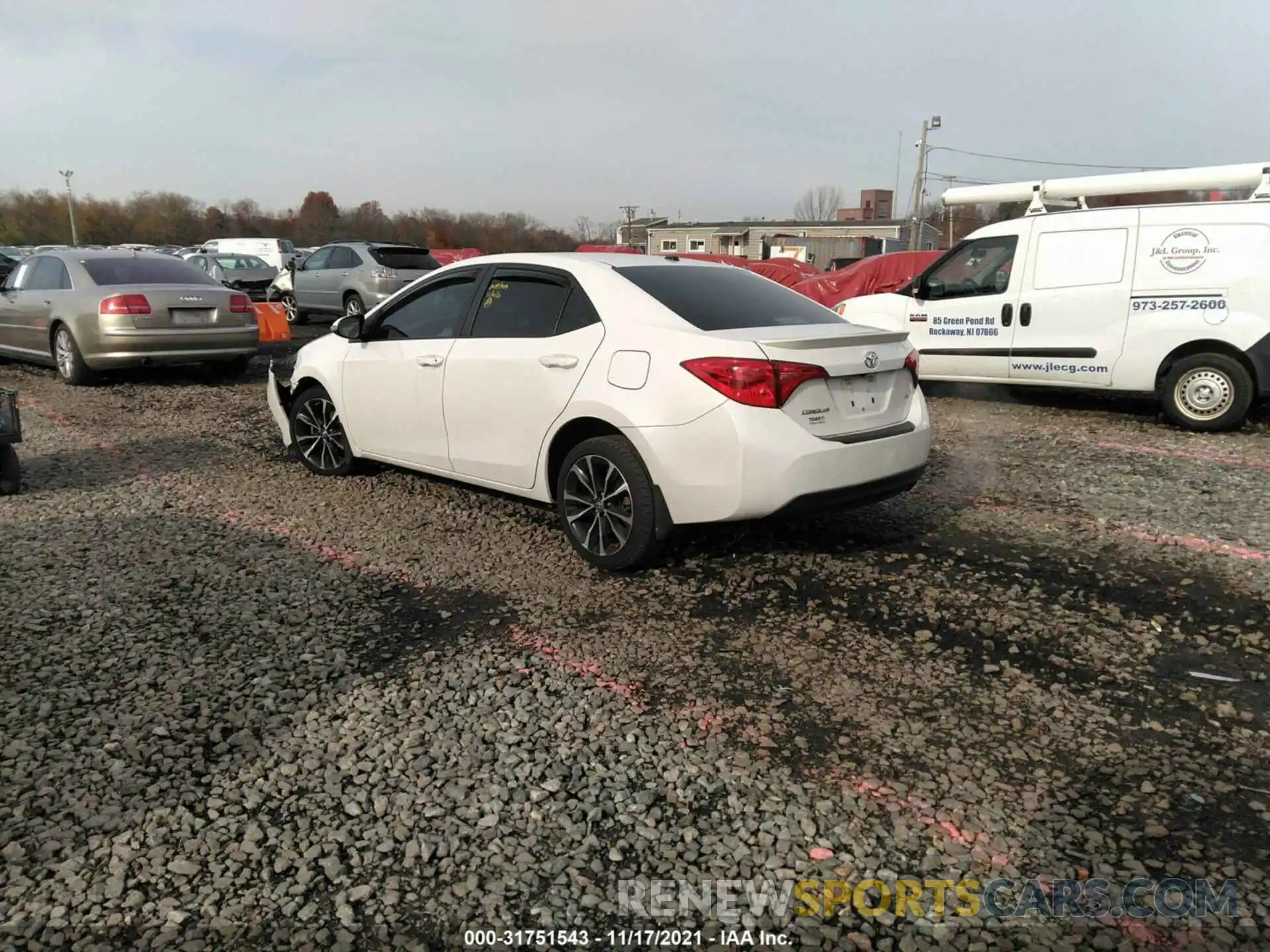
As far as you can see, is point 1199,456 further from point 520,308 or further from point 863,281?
point 863,281

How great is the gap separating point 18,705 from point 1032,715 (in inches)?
145

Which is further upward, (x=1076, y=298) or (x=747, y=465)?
(x=1076, y=298)

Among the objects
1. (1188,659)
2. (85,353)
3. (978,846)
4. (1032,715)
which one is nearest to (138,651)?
(978,846)

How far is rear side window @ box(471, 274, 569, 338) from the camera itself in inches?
192

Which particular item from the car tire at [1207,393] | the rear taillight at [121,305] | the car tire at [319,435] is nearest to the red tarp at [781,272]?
the car tire at [1207,393]

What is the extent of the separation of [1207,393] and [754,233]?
227 feet

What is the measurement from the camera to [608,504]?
14.8 feet

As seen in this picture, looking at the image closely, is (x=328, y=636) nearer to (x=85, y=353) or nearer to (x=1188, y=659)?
(x=1188, y=659)

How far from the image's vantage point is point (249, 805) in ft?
8.85

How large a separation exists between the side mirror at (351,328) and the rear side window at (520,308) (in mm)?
1200

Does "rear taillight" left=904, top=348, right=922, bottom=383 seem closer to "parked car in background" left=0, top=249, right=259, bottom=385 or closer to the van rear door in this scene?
the van rear door

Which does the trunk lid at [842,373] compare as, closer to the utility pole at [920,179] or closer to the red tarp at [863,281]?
→ the red tarp at [863,281]

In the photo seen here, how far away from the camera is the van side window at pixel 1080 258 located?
8547 mm

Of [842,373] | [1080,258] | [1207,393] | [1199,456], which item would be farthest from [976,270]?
[842,373]
